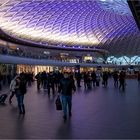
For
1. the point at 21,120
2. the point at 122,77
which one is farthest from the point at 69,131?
the point at 122,77

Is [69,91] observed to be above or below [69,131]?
above

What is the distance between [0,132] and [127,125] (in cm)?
408

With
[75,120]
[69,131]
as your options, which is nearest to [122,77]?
[75,120]

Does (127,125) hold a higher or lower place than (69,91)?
lower

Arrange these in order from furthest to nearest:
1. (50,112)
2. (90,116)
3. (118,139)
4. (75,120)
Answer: (50,112)
(90,116)
(75,120)
(118,139)

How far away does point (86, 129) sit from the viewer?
440 inches

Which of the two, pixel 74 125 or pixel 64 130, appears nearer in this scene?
pixel 64 130

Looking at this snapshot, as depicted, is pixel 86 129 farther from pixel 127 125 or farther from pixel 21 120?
pixel 21 120

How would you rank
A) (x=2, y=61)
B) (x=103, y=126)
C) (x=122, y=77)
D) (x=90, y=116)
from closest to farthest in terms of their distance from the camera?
(x=103, y=126), (x=90, y=116), (x=122, y=77), (x=2, y=61)

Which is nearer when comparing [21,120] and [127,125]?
[127,125]

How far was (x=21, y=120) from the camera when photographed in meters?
13.2

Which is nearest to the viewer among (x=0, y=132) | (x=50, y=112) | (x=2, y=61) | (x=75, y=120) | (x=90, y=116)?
(x=0, y=132)

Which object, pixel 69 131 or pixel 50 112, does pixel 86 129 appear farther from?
pixel 50 112

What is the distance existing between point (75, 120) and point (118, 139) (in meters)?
3.66
